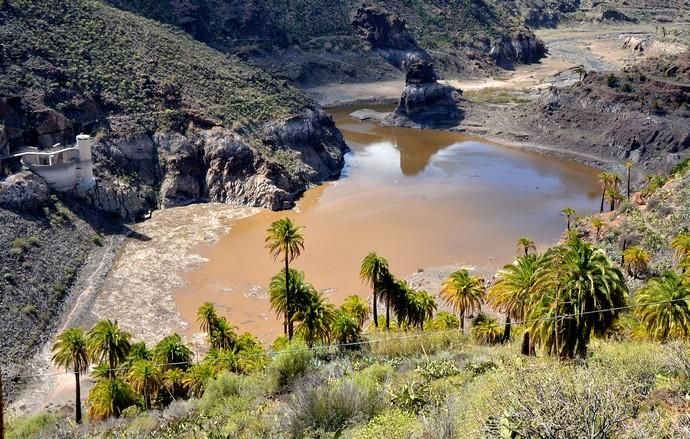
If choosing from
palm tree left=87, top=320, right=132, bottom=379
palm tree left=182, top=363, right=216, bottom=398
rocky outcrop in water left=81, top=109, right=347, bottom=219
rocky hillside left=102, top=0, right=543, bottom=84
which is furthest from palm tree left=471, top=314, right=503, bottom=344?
rocky hillside left=102, top=0, right=543, bottom=84

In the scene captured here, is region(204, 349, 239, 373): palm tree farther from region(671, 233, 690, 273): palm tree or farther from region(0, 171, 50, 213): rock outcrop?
region(0, 171, 50, 213): rock outcrop

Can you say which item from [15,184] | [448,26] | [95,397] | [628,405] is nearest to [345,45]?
[448,26]

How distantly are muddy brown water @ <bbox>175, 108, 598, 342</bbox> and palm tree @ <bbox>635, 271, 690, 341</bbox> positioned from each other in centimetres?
2348

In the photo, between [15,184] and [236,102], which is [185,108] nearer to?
[236,102]

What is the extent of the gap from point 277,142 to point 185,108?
10.7 m

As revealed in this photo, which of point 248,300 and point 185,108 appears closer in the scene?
point 248,300

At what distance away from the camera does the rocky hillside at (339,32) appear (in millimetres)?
122625

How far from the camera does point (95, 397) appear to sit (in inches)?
1164

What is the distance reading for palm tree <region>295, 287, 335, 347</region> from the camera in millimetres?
33941

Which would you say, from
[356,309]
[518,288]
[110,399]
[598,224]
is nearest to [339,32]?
[598,224]

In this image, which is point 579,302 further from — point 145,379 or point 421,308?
point 145,379

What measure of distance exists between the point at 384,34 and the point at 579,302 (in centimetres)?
12459

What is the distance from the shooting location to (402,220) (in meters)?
62.7

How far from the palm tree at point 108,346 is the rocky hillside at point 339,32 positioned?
83546 mm
